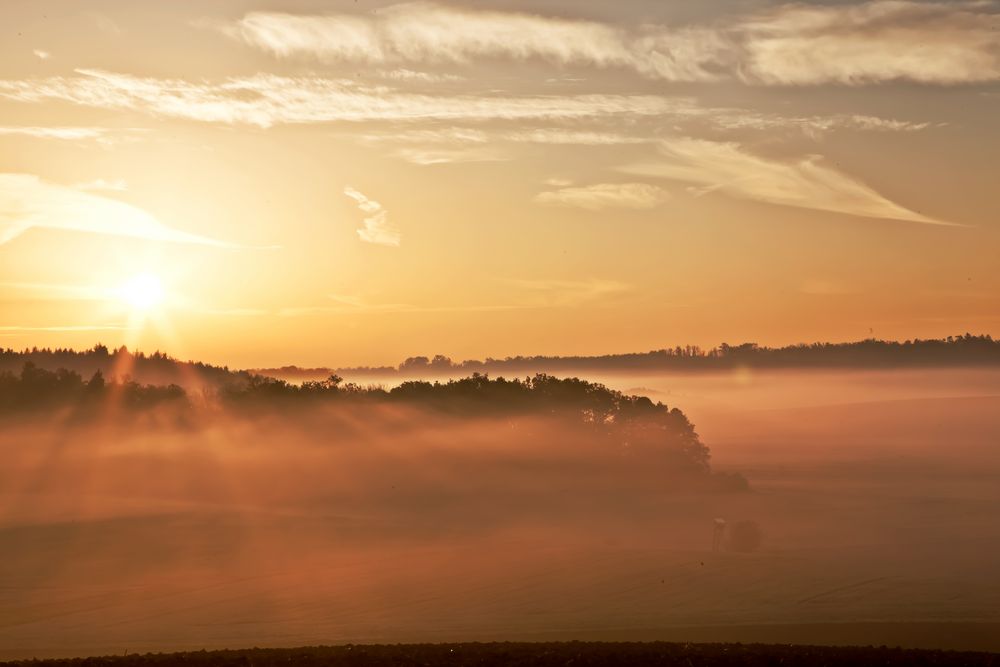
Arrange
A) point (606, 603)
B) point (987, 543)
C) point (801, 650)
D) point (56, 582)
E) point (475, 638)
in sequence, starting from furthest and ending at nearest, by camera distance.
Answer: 1. point (987, 543)
2. point (56, 582)
3. point (606, 603)
4. point (475, 638)
5. point (801, 650)

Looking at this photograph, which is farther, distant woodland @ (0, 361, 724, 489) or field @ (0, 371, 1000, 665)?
distant woodland @ (0, 361, 724, 489)

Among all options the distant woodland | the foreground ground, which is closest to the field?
the foreground ground

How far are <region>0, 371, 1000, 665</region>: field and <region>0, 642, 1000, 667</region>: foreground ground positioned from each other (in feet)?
1.38

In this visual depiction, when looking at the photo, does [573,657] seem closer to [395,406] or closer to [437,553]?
[437,553]

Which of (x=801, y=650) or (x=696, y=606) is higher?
(x=801, y=650)

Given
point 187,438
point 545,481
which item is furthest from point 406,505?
point 187,438

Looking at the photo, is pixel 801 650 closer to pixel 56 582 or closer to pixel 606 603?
pixel 606 603

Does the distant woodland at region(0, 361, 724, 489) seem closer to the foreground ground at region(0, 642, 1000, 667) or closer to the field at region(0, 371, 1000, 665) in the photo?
the field at region(0, 371, 1000, 665)

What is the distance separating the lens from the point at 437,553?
71.1 metres

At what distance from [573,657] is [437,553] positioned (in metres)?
46.9

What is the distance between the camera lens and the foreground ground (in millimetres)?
24516

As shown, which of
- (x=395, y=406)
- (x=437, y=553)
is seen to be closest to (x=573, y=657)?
(x=437, y=553)

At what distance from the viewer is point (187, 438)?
113 metres

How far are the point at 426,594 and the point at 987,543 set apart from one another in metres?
41.9
